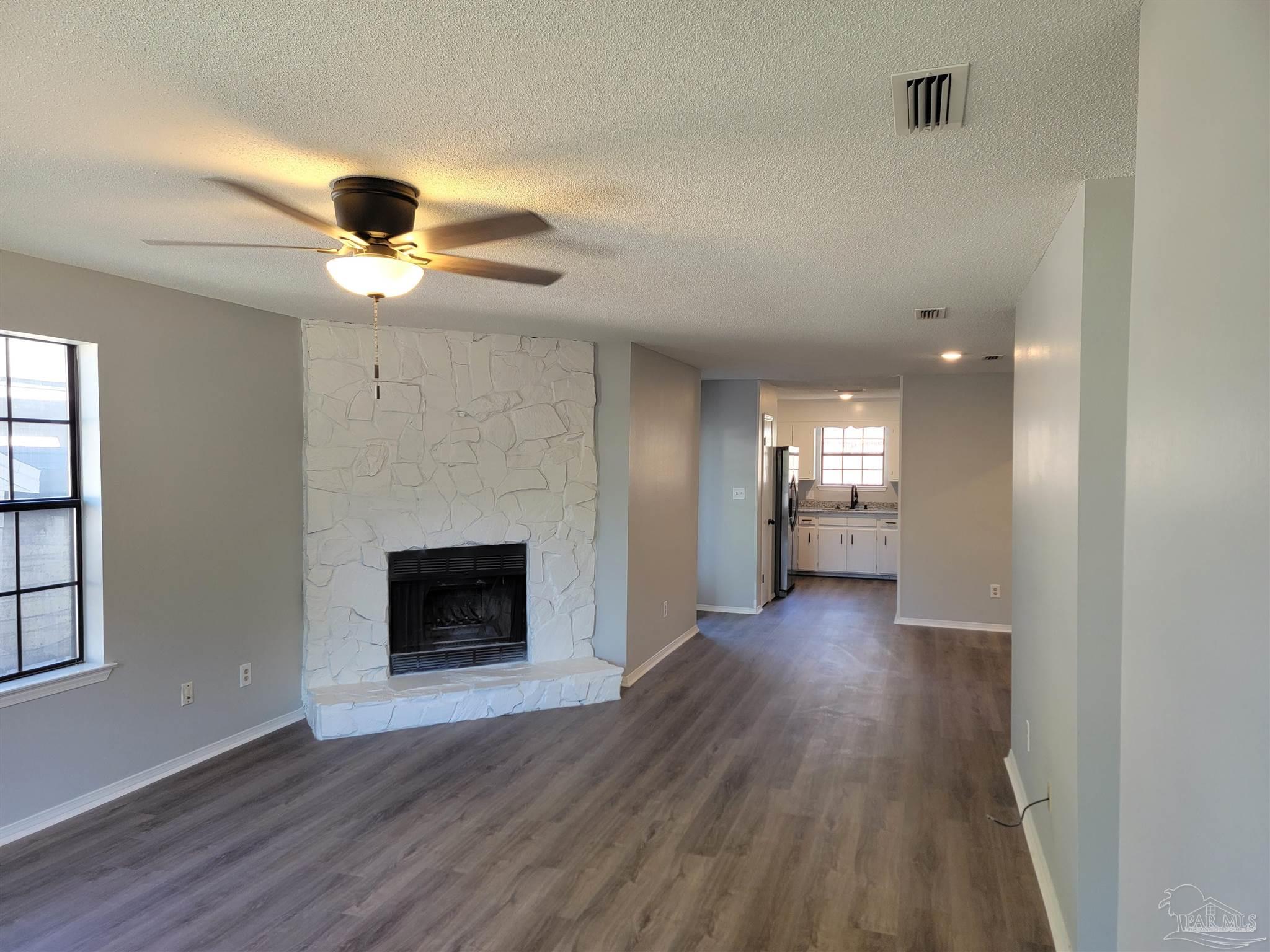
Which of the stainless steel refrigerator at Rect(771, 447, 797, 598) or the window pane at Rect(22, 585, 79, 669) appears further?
the stainless steel refrigerator at Rect(771, 447, 797, 598)

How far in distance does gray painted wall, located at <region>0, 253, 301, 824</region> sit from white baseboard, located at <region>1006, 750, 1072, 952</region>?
13.0 feet

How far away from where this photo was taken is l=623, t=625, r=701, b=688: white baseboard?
5445 millimetres

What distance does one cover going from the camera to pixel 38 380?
3.30 metres

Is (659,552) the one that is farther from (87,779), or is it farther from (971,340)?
(87,779)

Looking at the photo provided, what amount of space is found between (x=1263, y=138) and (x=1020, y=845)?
310cm

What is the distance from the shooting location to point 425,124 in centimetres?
185

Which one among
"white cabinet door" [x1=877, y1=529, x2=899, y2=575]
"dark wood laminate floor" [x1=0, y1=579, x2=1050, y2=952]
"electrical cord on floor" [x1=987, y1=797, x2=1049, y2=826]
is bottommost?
"dark wood laminate floor" [x1=0, y1=579, x2=1050, y2=952]

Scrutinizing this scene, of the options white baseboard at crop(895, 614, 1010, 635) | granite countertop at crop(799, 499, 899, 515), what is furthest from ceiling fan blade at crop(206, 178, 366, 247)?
granite countertop at crop(799, 499, 899, 515)

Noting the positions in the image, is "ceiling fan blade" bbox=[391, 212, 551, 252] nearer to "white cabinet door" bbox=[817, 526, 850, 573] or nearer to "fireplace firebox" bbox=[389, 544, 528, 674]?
"fireplace firebox" bbox=[389, 544, 528, 674]

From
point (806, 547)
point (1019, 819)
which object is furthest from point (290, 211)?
point (806, 547)

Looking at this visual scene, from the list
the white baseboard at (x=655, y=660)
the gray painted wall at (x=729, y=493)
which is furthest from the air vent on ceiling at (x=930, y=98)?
the gray painted wall at (x=729, y=493)

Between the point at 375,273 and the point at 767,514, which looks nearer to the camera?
the point at 375,273

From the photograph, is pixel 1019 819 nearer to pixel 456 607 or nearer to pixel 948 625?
pixel 456 607

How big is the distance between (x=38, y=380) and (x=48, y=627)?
109 cm
